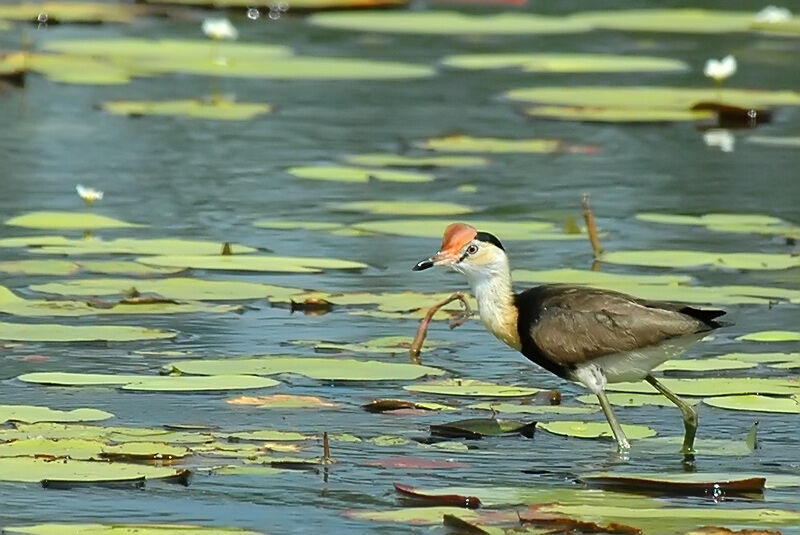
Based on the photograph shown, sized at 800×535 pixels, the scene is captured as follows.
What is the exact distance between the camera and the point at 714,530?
18.1 ft

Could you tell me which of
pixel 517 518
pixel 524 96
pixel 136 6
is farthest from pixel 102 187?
pixel 136 6

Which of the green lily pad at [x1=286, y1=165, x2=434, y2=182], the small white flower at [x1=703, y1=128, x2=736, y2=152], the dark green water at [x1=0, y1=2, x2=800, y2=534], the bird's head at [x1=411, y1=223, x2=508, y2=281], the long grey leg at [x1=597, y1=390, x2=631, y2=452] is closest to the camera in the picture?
the dark green water at [x1=0, y1=2, x2=800, y2=534]

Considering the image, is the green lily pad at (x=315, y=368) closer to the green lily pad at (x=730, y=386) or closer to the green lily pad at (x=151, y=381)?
the green lily pad at (x=151, y=381)

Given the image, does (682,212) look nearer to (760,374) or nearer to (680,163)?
(680,163)

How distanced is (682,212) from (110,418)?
5.10m

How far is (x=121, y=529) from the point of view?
17.8 feet

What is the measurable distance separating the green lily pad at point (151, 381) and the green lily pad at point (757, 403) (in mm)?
1505

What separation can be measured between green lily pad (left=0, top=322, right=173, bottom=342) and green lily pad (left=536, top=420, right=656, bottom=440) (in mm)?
1798

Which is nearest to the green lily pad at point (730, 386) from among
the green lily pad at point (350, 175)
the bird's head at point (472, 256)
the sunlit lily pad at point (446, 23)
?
the bird's head at point (472, 256)

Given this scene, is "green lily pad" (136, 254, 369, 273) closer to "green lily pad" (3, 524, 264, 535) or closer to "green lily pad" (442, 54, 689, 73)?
"green lily pad" (3, 524, 264, 535)

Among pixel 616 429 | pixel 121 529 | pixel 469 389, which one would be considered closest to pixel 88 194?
pixel 469 389

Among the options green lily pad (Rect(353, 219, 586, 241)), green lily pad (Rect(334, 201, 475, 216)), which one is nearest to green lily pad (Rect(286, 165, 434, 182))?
green lily pad (Rect(334, 201, 475, 216))

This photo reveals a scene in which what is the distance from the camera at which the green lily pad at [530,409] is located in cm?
713

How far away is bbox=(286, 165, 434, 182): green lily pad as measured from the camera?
11844 mm
